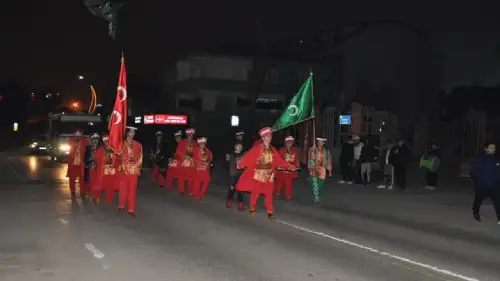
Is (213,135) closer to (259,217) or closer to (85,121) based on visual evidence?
(85,121)

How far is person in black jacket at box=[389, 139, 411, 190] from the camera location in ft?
62.2

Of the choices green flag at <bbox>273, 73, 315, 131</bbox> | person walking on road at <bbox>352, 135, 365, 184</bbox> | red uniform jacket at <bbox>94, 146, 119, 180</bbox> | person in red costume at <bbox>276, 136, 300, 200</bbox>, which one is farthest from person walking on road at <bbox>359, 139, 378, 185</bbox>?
red uniform jacket at <bbox>94, 146, 119, 180</bbox>

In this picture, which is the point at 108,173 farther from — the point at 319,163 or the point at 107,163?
the point at 319,163

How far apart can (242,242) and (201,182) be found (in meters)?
6.57

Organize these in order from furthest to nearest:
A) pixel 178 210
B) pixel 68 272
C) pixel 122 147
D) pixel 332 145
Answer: pixel 332 145 < pixel 178 210 < pixel 122 147 < pixel 68 272

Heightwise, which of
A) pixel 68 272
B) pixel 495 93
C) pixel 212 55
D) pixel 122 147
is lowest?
pixel 68 272

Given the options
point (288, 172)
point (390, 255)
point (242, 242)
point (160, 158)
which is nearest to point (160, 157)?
point (160, 158)

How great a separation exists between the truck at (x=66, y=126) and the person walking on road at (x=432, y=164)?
2171 centimetres

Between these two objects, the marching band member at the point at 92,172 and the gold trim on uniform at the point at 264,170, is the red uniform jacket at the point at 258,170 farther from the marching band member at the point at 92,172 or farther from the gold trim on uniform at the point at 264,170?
the marching band member at the point at 92,172

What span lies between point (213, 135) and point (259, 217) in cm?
3894

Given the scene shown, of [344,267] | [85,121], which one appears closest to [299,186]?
[344,267]

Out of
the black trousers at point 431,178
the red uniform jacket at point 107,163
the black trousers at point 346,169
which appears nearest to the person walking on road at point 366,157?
the black trousers at point 346,169

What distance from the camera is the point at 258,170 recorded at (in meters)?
12.3

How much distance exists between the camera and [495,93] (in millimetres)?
41250
